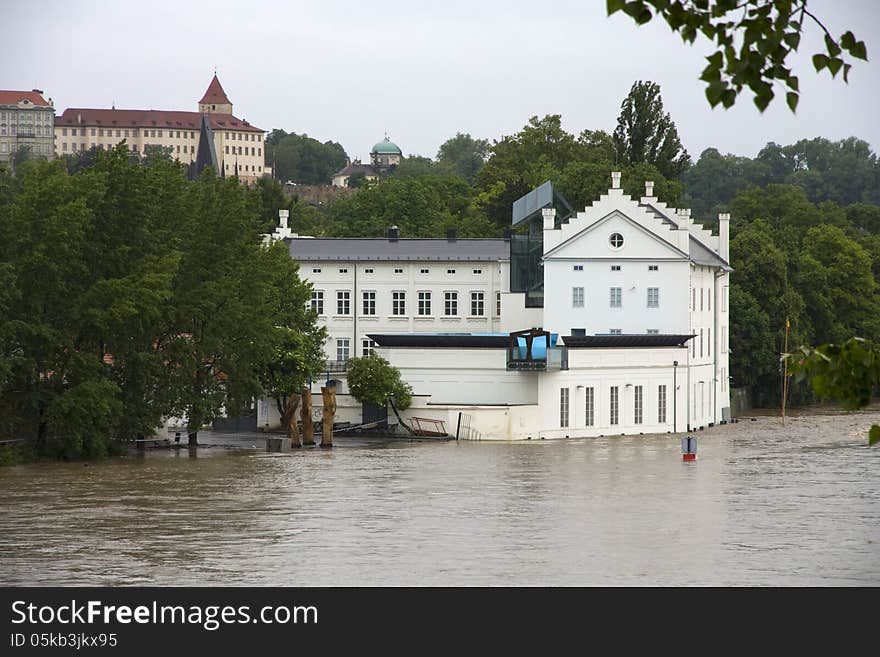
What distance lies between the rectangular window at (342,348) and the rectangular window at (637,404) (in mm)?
17380

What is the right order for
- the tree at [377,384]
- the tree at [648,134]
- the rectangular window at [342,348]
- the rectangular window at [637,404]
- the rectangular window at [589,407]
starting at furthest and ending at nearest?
1. the tree at [648,134]
2. the rectangular window at [342,348]
3. the rectangular window at [637,404]
4. the rectangular window at [589,407]
5. the tree at [377,384]

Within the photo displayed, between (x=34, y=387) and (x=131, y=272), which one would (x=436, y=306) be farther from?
(x=34, y=387)

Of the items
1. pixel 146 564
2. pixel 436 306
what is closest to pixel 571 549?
pixel 146 564

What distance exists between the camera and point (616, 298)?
67.6m

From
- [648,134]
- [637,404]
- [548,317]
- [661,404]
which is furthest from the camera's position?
[648,134]

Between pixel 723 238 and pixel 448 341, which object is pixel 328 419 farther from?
pixel 723 238

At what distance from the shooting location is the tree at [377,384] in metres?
60.5

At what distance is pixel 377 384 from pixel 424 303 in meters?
17.6

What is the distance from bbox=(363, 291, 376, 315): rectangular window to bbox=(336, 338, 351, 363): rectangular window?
5.54 feet

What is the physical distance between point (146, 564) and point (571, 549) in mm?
8403

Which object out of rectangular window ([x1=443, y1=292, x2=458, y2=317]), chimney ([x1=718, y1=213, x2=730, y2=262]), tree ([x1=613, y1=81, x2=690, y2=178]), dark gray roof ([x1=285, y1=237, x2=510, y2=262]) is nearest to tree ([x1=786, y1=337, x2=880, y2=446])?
chimney ([x1=718, y1=213, x2=730, y2=262])

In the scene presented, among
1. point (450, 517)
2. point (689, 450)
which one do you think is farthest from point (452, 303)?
point (450, 517)

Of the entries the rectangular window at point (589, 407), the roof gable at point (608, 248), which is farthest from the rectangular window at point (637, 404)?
the roof gable at point (608, 248)

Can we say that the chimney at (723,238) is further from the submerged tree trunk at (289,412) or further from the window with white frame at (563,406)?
the submerged tree trunk at (289,412)
